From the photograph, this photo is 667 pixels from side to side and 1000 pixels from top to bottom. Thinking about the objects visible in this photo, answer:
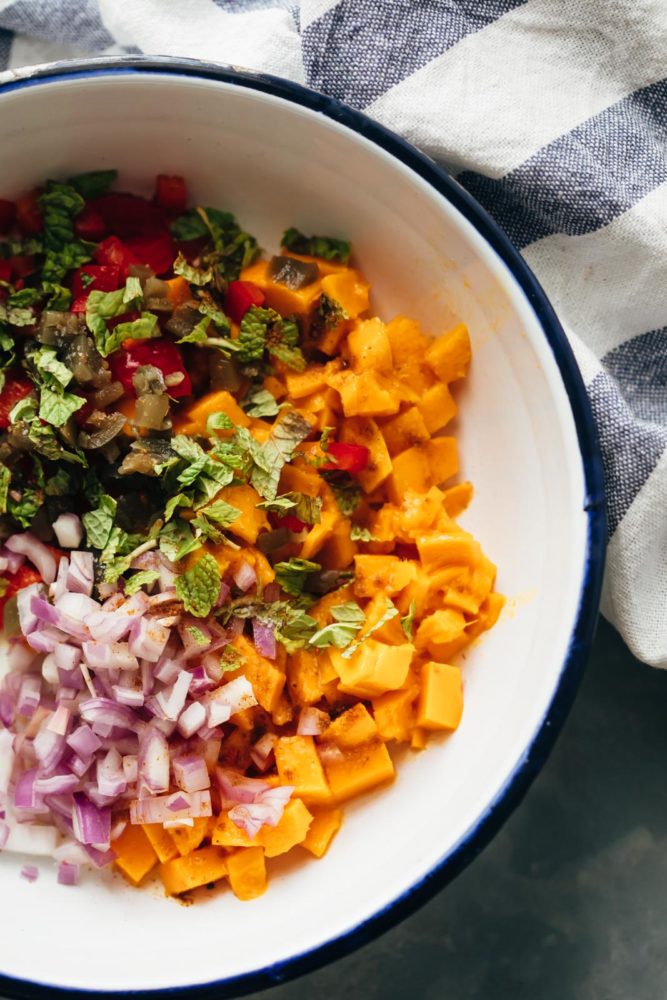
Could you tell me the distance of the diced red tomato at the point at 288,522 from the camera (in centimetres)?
192

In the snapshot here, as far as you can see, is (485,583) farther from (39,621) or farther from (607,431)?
(39,621)

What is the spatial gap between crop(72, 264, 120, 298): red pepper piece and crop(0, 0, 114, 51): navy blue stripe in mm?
626

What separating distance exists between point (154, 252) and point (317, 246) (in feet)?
1.20

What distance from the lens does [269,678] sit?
1858 millimetres

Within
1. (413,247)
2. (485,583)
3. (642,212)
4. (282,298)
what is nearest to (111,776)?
(485,583)

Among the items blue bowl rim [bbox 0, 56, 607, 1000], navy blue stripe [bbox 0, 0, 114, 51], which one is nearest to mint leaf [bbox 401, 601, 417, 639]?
blue bowl rim [bbox 0, 56, 607, 1000]

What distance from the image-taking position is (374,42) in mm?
1962

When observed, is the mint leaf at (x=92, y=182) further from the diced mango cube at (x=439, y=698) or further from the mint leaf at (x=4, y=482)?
the diced mango cube at (x=439, y=698)

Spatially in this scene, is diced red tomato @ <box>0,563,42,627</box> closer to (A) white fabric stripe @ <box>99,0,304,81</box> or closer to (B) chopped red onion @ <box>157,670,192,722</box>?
(B) chopped red onion @ <box>157,670,192,722</box>

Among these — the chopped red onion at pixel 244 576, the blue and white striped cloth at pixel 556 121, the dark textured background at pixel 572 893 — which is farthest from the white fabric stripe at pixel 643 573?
the chopped red onion at pixel 244 576

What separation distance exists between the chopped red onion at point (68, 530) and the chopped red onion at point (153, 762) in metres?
0.43

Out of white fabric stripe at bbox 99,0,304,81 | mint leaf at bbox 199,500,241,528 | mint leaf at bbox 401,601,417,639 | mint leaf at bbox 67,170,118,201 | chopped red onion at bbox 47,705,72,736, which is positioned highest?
white fabric stripe at bbox 99,0,304,81

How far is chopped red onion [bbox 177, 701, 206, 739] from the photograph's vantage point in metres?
1.82

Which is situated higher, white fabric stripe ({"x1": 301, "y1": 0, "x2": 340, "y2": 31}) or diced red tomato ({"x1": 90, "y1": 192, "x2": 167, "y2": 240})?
white fabric stripe ({"x1": 301, "y1": 0, "x2": 340, "y2": 31})
